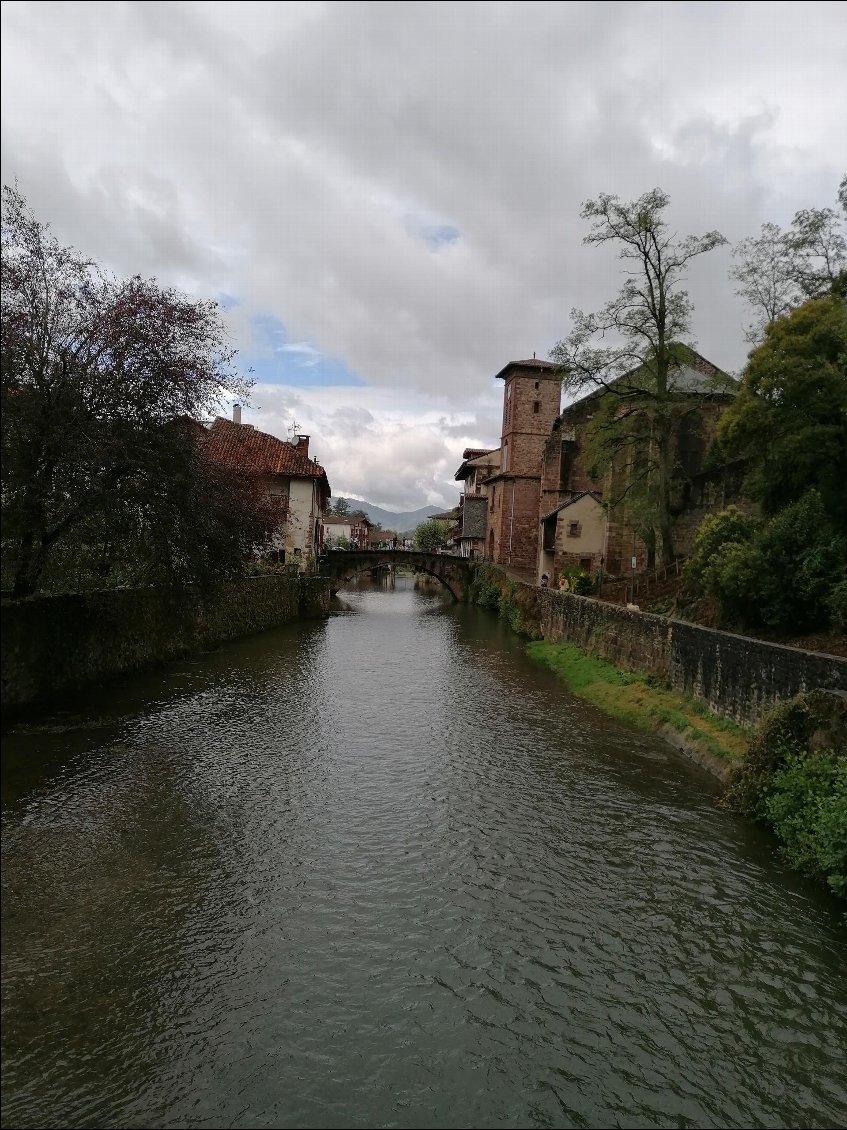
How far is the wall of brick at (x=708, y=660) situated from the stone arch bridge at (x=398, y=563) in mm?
25990

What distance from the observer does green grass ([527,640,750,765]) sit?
14383 millimetres

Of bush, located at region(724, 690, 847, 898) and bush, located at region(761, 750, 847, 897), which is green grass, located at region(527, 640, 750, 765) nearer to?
bush, located at region(724, 690, 847, 898)

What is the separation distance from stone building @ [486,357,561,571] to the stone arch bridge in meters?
3.39

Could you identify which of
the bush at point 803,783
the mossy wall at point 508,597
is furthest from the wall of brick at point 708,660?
the mossy wall at point 508,597

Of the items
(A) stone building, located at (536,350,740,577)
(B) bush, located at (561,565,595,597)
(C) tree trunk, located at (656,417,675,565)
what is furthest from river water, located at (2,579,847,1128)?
(B) bush, located at (561,565,595,597)

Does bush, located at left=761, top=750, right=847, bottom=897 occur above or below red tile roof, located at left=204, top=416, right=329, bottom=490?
below

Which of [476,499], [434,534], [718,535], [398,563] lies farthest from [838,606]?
[434,534]

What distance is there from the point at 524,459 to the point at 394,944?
48957 mm

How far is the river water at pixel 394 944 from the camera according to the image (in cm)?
573

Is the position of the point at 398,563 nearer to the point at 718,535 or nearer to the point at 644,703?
the point at 718,535

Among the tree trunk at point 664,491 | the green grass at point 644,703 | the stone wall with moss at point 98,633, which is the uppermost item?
the tree trunk at point 664,491

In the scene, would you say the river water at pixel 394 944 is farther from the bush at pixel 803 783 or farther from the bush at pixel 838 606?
the bush at pixel 838 606

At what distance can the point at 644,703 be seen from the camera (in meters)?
18.3

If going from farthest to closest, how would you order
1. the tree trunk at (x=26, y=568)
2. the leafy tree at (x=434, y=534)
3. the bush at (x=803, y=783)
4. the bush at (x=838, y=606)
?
the leafy tree at (x=434, y=534) → the bush at (x=838, y=606) → the tree trunk at (x=26, y=568) → the bush at (x=803, y=783)
